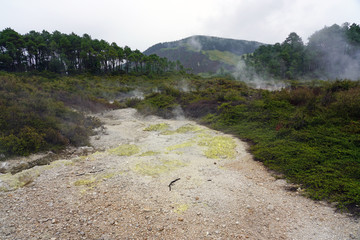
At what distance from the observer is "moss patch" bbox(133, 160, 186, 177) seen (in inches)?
262

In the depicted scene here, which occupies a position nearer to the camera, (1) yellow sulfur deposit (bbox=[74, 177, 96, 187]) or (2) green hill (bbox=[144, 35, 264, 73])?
(1) yellow sulfur deposit (bbox=[74, 177, 96, 187])

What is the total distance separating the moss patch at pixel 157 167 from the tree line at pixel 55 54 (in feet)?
134

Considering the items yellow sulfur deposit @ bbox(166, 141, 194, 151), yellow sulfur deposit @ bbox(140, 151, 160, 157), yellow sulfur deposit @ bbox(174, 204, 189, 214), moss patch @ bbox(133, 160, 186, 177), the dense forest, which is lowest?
yellow sulfur deposit @ bbox(166, 141, 194, 151)

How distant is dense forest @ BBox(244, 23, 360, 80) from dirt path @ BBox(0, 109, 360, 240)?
47.0 metres

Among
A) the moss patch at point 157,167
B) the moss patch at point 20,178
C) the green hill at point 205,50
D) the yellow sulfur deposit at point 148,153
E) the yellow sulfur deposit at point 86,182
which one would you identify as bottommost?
the yellow sulfur deposit at point 148,153

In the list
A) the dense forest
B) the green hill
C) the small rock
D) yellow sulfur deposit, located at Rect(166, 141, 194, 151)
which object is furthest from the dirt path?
the green hill

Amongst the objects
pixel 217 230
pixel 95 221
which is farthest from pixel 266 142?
pixel 95 221

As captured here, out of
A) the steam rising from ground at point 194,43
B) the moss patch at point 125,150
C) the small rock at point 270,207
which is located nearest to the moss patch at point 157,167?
the moss patch at point 125,150

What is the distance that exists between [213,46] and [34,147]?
157 metres

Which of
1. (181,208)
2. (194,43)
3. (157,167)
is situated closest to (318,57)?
(157,167)

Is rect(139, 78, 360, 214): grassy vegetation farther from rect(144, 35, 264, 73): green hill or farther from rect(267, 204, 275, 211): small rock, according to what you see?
rect(144, 35, 264, 73): green hill

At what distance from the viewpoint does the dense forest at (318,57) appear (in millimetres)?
44969

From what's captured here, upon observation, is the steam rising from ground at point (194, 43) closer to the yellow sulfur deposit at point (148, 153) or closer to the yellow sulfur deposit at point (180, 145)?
the yellow sulfur deposit at point (180, 145)

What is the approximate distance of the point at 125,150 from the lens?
8.95 metres
